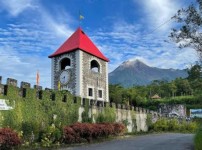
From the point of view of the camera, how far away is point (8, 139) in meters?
11.7

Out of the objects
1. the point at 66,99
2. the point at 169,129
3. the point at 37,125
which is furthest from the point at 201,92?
the point at 169,129

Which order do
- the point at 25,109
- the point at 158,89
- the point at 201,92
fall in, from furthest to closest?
1. the point at 158,89
2. the point at 25,109
3. the point at 201,92

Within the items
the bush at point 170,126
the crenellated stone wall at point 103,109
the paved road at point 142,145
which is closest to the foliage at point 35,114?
the crenellated stone wall at point 103,109

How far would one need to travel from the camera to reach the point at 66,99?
60.6 feet

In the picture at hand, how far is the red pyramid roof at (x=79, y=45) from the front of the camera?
28994mm

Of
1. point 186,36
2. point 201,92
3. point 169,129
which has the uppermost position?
point 186,36

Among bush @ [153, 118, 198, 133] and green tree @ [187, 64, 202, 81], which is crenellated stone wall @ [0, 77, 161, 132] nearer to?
bush @ [153, 118, 198, 133]

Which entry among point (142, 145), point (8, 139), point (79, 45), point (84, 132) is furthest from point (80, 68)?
point (8, 139)

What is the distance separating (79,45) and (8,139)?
17.4 meters

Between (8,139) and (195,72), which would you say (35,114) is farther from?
(195,72)

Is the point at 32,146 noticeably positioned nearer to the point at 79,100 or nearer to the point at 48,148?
the point at 48,148

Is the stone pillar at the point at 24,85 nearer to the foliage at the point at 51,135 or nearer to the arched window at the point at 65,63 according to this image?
the foliage at the point at 51,135

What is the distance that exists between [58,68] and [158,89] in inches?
2017

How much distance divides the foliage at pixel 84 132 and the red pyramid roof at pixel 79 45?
11.0m
